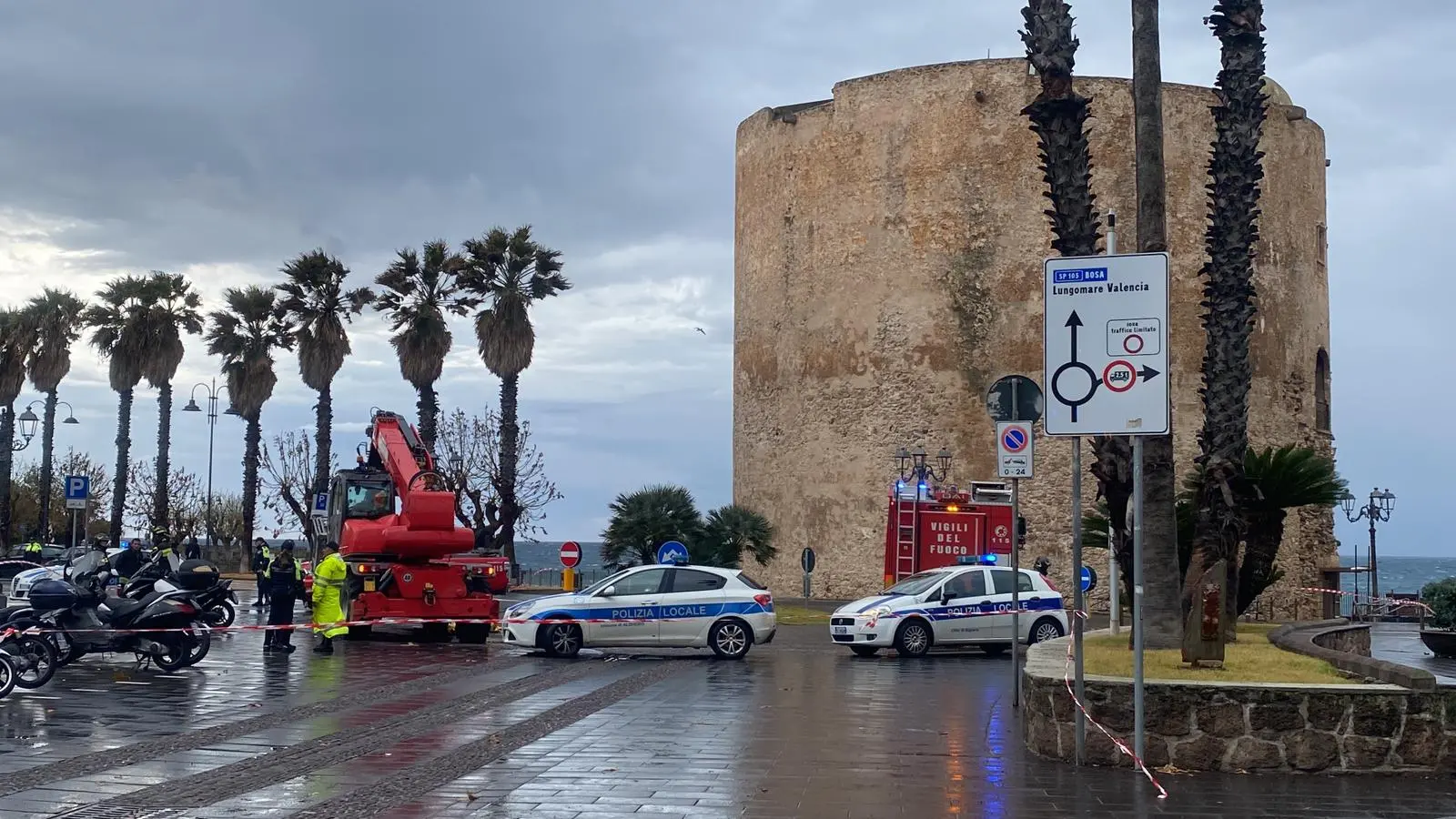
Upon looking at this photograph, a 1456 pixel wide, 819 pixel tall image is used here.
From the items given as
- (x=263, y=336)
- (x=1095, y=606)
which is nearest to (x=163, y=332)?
(x=263, y=336)

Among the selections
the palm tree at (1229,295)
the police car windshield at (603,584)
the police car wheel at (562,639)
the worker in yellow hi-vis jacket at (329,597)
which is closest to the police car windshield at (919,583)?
the police car windshield at (603,584)

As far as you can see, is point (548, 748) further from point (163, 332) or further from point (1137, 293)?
point (163, 332)

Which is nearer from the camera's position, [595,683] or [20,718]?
[20,718]

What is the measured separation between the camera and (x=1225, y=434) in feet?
55.5

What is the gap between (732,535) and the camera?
35.1m

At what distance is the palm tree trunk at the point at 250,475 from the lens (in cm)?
5297

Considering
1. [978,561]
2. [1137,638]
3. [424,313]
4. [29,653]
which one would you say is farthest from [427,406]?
[1137,638]

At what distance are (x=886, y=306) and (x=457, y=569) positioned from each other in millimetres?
21881

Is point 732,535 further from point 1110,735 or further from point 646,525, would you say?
point 1110,735

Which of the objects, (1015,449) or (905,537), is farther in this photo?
(905,537)

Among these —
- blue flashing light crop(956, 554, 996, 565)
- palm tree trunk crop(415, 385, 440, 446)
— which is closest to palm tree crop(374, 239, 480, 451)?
palm tree trunk crop(415, 385, 440, 446)

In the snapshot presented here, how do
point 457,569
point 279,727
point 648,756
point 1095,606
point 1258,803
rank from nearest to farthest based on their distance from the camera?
point 1258,803 → point 648,756 → point 279,727 → point 457,569 → point 1095,606

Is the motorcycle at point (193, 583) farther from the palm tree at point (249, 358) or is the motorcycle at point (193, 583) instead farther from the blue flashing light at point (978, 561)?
the palm tree at point (249, 358)

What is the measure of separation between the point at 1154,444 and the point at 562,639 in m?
9.98
